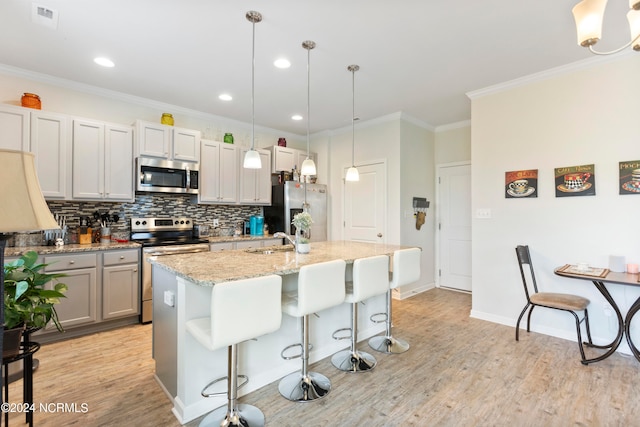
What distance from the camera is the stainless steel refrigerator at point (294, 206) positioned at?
16.1ft

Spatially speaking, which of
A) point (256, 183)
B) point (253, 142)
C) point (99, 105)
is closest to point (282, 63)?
point (253, 142)

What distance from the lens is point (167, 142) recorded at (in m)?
3.96

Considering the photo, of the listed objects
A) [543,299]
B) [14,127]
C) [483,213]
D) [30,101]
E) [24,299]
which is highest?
[30,101]

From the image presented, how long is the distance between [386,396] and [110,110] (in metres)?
4.31

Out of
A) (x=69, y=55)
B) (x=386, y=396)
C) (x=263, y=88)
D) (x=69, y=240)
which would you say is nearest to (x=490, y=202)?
(x=386, y=396)

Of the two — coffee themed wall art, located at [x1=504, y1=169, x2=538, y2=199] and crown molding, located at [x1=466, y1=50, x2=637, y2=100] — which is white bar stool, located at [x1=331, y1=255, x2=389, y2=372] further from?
crown molding, located at [x1=466, y1=50, x2=637, y2=100]

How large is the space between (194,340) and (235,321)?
1.67 ft

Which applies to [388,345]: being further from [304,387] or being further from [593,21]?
[593,21]

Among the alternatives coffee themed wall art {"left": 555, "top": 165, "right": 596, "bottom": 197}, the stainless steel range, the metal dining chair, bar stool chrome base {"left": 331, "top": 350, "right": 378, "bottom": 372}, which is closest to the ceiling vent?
the stainless steel range

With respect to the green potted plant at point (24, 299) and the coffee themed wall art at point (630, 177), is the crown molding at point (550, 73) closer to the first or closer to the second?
the coffee themed wall art at point (630, 177)

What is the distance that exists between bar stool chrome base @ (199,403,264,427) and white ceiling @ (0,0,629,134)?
2.74m

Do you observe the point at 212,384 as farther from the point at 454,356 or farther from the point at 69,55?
the point at 69,55

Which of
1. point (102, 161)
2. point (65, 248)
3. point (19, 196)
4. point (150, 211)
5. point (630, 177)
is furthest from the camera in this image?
point (150, 211)

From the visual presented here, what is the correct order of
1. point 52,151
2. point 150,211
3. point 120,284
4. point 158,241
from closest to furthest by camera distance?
point 52,151 → point 120,284 → point 158,241 → point 150,211
